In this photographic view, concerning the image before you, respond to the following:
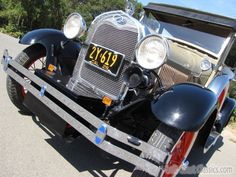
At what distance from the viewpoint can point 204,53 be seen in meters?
3.95

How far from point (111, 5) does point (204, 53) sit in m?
30.0

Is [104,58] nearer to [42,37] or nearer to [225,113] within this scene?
[42,37]

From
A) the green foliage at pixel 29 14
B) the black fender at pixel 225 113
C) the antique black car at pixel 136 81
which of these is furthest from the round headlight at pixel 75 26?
the green foliage at pixel 29 14

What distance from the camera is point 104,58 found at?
315cm

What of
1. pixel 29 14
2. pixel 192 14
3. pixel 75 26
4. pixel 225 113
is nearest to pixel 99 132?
pixel 75 26

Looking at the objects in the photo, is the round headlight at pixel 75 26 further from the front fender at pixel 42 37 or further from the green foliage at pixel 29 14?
the green foliage at pixel 29 14

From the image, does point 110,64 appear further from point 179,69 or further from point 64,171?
point 64,171

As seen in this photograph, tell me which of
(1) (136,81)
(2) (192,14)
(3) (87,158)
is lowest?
(3) (87,158)

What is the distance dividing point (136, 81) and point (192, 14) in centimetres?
177

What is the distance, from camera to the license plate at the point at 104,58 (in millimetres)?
3053

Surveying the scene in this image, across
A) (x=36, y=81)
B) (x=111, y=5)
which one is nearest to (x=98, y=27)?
(x=36, y=81)

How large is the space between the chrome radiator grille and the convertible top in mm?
1319

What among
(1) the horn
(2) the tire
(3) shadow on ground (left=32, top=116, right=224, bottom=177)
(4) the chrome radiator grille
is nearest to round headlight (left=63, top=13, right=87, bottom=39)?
(4) the chrome radiator grille

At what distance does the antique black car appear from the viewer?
2.39 meters
